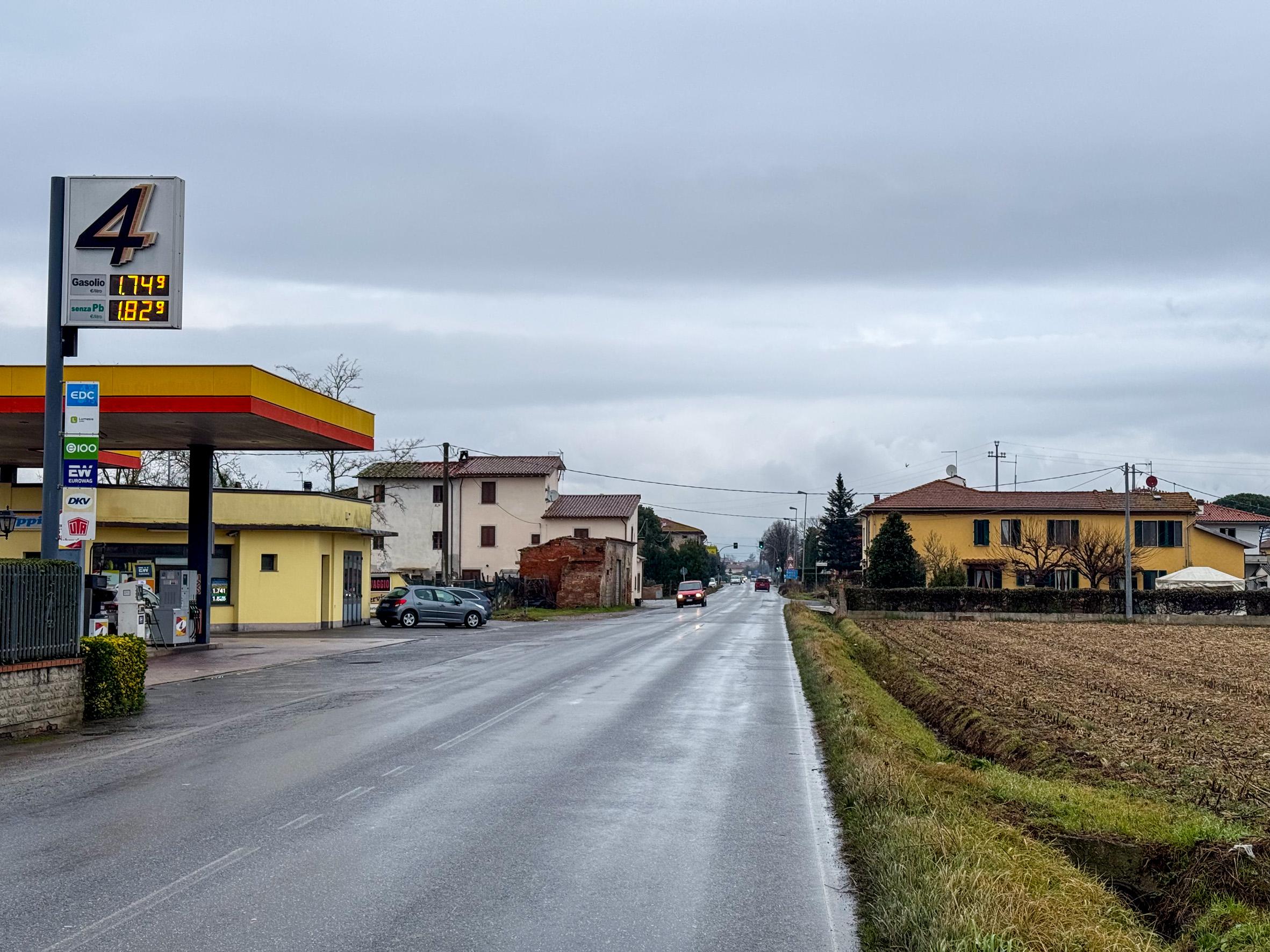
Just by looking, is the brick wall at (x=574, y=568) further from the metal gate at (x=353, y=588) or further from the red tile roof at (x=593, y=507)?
the metal gate at (x=353, y=588)

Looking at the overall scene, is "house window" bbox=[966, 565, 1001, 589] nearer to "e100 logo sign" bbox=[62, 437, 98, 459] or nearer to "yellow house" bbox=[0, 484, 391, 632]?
"yellow house" bbox=[0, 484, 391, 632]

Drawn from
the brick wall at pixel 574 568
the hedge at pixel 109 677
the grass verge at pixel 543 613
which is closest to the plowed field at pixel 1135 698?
the hedge at pixel 109 677

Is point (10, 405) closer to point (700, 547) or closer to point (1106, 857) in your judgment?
point (1106, 857)

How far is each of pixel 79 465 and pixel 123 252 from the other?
3.88m

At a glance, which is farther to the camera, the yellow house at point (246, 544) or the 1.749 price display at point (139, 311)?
the yellow house at point (246, 544)

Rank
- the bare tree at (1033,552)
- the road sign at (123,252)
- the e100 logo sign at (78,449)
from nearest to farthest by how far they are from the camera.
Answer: the e100 logo sign at (78,449), the road sign at (123,252), the bare tree at (1033,552)

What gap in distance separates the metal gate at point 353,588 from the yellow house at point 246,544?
0.38 feet

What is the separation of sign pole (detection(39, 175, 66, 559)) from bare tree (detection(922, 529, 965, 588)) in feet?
179

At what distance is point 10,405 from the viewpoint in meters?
26.3

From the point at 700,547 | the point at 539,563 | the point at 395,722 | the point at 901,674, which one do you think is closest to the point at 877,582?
the point at 539,563

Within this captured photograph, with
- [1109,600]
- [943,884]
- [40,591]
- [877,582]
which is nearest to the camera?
[943,884]

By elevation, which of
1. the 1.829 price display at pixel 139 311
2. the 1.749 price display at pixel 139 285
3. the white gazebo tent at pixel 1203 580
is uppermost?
the 1.749 price display at pixel 139 285

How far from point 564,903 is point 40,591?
460 inches

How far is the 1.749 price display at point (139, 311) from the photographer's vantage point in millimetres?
19641
